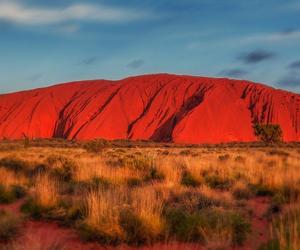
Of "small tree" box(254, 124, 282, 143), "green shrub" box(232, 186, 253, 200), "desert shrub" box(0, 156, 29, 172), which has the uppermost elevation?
"small tree" box(254, 124, 282, 143)

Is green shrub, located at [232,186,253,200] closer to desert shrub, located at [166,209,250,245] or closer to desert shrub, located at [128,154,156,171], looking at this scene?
desert shrub, located at [166,209,250,245]

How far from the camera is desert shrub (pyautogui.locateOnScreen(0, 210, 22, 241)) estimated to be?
6.71 metres

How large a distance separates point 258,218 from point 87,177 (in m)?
6.17

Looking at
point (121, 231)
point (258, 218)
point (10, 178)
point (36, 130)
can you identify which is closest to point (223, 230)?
point (121, 231)

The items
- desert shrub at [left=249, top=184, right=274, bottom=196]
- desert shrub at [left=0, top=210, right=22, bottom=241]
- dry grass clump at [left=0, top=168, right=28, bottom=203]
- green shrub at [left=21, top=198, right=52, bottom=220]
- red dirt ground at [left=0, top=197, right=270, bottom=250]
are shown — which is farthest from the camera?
desert shrub at [left=249, top=184, right=274, bottom=196]

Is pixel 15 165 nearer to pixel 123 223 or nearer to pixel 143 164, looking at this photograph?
pixel 143 164

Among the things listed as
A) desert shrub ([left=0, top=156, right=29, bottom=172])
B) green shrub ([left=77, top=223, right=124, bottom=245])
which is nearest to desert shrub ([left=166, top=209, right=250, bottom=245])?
green shrub ([left=77, top=223, right=124, bottom=245])

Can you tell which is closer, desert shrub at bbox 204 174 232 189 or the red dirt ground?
the red dirt ground

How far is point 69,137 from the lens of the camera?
77312 millimetres

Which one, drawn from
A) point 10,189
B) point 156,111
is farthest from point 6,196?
point 156,111

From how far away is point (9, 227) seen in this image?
688 centimetres

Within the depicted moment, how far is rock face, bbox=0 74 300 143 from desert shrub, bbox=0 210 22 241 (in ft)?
203

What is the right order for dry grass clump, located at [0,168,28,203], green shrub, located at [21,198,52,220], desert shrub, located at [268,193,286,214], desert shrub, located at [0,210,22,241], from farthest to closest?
1. dry grass clump, located at [0,168,28,203]
2. desert shrub, located at [268,193,286,214]
3. green shrub, located at [21,198,52,220]
4. desert shrub, located at [0,210,22,241]

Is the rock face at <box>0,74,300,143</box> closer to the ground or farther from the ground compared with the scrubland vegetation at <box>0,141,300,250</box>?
farther from the ground
